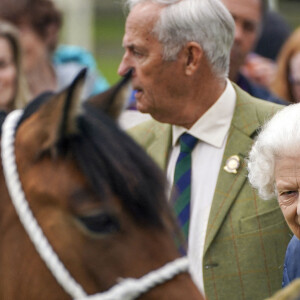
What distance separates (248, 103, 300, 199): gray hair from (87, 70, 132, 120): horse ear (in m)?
0.68

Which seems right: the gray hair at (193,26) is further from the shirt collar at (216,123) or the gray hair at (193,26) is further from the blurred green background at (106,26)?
the blurred green background at (106,26)

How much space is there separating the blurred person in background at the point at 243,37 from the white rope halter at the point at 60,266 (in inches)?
116

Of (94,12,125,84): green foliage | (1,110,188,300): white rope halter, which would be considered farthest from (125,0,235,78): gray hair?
(94,12,125,84): green foliage

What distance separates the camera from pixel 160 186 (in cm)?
262

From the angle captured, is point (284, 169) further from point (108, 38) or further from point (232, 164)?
point (108, 38)

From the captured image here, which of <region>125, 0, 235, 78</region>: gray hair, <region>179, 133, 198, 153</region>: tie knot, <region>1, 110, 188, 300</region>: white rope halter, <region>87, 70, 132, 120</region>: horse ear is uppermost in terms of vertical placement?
<region>87, 70, 132, 120</region>: horse ear

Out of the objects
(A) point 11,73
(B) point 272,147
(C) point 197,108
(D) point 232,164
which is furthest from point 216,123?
(A) point 11,73

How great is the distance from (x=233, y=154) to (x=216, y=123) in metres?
0.19

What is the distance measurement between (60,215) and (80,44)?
59.8 ft

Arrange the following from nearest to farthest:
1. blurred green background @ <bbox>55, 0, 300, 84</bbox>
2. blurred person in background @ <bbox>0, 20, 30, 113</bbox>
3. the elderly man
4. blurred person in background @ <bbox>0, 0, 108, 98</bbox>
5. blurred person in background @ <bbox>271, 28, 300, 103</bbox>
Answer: the elderly man < blurred person in background @ <bbox>0, 20, 30, 113</bbox> < blurred person in background @ <bbox>271, 28, 300, 103</bbox> < blurred person in background @ <bbox>0, 0, 108, 98</bbox> < blurred green background @ <bbox>55, 0, 300, 84</bbox>

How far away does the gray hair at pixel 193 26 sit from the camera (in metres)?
3.98

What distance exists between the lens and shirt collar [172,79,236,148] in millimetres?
3963

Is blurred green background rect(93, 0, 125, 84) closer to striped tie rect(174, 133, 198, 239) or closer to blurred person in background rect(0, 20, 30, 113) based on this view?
blurred person in background rect(0, 20, 30, 113)

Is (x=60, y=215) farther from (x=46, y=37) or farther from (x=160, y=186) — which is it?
(x=46, y=37)
